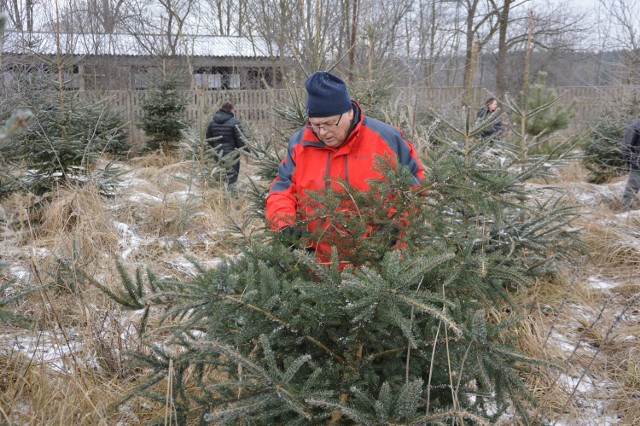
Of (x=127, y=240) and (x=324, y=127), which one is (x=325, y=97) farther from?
(x=127, y=240)

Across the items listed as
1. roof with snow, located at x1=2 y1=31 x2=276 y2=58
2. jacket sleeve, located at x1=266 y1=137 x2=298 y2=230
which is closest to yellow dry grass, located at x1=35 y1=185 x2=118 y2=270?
jacket sleeve, located at x1=266 y1=137 x2=298 y2=230

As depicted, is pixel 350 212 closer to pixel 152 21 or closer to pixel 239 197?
pixel 239 197

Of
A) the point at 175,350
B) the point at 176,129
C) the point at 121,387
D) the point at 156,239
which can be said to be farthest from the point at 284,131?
the point at 176,129

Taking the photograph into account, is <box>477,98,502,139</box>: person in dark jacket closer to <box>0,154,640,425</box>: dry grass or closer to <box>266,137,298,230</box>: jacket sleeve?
<box>0,154,640,425</box>: dry grass

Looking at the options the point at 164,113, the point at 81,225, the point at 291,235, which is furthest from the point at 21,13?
the point at 291,235

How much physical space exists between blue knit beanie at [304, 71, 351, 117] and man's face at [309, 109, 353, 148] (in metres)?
0.03

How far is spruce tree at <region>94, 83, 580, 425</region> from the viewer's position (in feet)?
5.34

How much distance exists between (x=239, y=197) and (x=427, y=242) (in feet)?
16.4

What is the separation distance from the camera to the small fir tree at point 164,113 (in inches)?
467

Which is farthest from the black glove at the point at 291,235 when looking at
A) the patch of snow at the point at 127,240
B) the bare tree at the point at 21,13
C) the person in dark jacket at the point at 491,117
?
the bare tree at the point at 21,13

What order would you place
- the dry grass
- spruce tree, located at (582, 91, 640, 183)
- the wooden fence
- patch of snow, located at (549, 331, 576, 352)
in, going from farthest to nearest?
the wooden fence, spruce tree, located at (582, 91, 640, 183), patch of snow, located at (549, 331, 576, 352), the dry grass

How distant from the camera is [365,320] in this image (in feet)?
5.66

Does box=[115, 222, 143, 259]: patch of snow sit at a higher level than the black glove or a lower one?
lower

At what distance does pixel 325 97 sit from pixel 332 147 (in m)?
0.26
